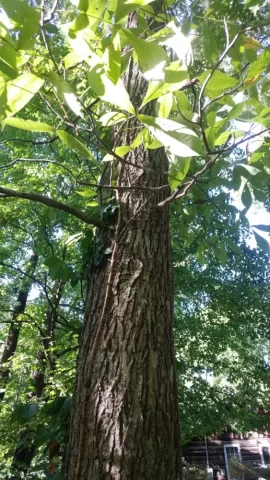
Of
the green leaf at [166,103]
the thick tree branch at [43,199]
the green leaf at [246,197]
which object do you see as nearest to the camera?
the green leaf at [166,103]

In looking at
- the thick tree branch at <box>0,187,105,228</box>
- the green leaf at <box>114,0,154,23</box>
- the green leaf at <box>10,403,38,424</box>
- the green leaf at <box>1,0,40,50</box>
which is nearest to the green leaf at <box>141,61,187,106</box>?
the green leaf at <box>114,0,154,23</box>

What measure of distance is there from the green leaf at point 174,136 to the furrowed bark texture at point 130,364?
28cm

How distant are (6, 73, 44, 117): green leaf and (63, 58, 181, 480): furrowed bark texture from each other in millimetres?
334

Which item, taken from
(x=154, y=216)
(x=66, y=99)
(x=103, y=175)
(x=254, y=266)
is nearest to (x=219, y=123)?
(x=66, y=99)

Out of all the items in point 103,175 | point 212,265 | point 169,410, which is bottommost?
point 169,410

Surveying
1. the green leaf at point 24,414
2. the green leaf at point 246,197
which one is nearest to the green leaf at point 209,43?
the green leaf at point 246,197

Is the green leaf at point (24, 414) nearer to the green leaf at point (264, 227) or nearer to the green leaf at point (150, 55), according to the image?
the green leaf at point (264, 227)

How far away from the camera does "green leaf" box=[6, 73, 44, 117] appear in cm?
69

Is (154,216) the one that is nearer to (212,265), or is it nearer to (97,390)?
(97,390)

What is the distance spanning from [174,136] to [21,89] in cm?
32

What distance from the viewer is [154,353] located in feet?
3.81

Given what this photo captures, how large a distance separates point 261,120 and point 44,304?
6925 mm

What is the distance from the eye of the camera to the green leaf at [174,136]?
599 millimetres

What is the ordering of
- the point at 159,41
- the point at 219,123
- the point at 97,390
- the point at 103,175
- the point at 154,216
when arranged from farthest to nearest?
the point at 103,175 < the point at 154,216 < the point at 97,390 < the point at 219,123 < the point at 159,41
